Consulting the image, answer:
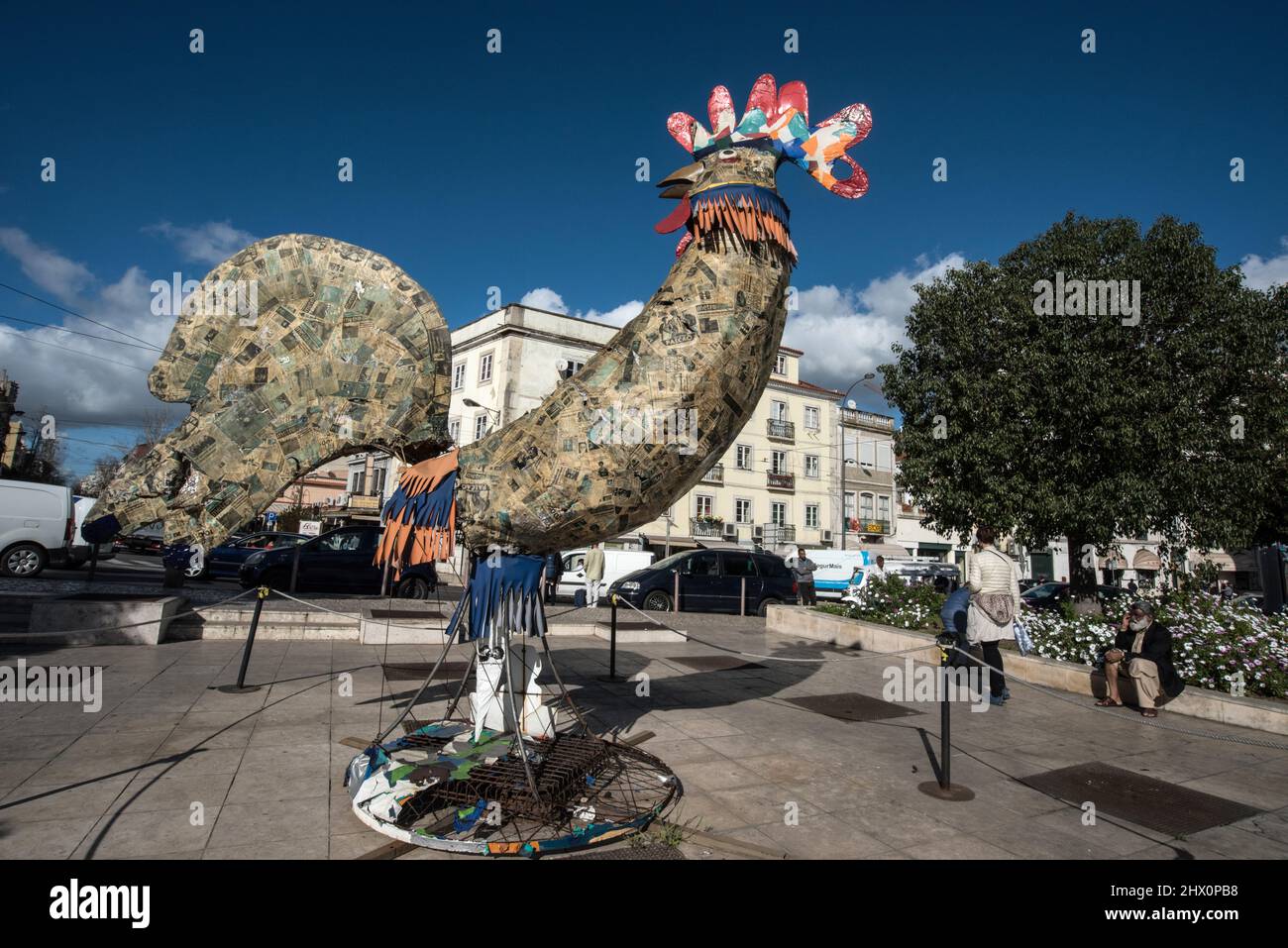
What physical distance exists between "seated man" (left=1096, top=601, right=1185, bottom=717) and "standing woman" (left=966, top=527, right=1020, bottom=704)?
1.10 metres

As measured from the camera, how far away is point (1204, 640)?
8.27 m

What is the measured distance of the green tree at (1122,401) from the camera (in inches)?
518

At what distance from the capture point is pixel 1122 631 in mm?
8031

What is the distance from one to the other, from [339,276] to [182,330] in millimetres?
886

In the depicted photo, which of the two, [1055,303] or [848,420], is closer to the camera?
[1055,303]

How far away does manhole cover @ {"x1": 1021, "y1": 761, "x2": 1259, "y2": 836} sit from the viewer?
176 inches

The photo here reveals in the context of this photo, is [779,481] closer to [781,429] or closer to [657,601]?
[781,429]

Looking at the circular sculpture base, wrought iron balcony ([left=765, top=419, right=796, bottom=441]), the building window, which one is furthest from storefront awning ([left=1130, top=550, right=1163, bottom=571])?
the circular sculpture base

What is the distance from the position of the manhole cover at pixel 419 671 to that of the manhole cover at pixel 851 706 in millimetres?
3947

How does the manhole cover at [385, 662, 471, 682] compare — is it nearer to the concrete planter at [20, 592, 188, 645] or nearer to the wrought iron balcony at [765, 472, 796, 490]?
the concrete planter at [20, 592, 188, 645]

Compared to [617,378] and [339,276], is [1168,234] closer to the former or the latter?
[617,378]
